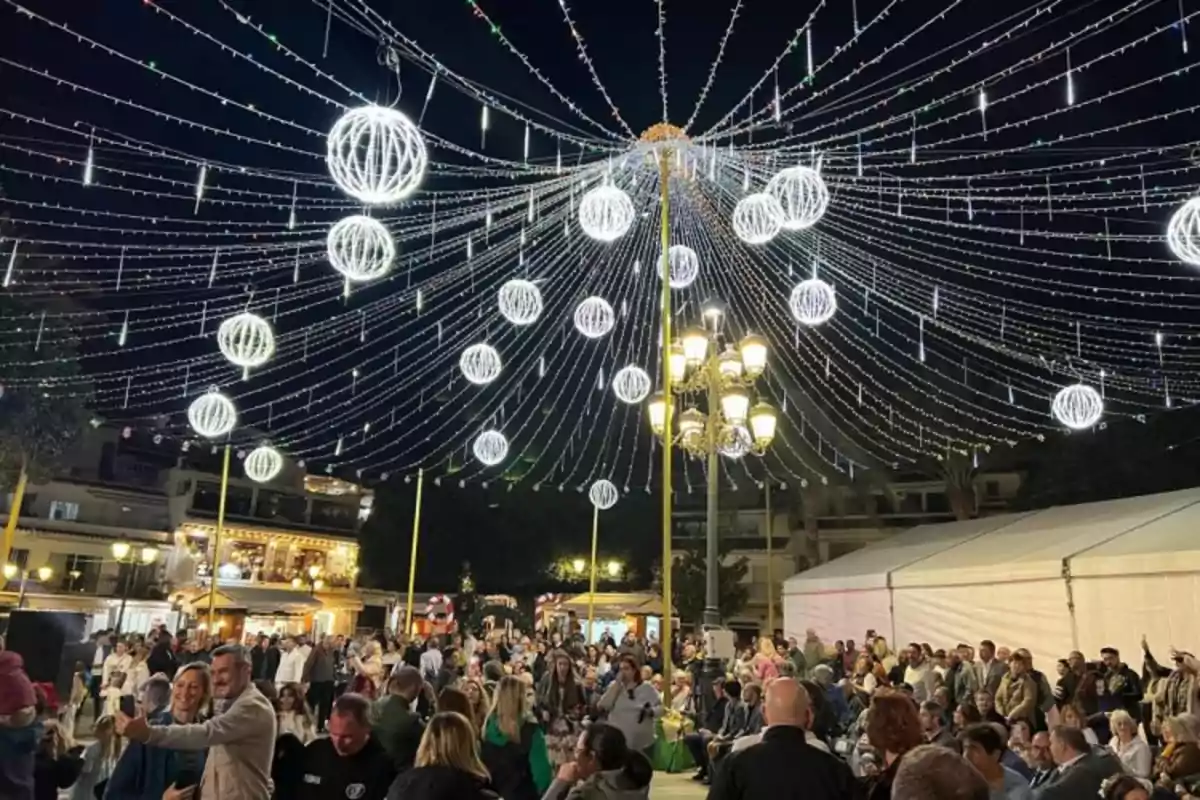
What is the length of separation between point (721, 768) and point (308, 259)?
449 inches

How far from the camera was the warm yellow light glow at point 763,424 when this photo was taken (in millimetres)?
12422

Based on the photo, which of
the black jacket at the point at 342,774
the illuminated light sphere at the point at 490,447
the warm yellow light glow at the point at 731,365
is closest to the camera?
the black jacket at the point at 342,774

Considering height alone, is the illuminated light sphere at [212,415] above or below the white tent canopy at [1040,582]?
above

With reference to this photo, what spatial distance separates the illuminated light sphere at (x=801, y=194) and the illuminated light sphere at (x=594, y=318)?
432 centimetres

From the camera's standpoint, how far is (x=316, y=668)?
14.2 m

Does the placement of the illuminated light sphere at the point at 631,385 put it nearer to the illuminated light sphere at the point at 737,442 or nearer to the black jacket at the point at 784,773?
the illuminated light sphere at the point at 737,442

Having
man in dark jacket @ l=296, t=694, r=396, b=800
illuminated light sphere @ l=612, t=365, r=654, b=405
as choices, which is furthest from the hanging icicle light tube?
man in dark jacket @ l=296, t=694, r=396, b=800

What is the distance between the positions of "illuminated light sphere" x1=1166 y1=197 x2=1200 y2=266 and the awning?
31546 mm

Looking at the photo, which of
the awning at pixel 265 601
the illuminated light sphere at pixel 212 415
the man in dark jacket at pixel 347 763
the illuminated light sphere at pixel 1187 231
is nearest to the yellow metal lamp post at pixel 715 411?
the illuminated light sphere at pixel 1187 231

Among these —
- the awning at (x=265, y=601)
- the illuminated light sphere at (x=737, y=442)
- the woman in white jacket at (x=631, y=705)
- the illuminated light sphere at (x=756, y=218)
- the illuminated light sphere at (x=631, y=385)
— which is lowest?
the woman in white jacket at (x=631, y=705)

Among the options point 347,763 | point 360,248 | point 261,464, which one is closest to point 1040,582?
point 360,248

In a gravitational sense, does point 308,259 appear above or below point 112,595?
above

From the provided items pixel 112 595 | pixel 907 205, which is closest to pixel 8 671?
pixel 907 205

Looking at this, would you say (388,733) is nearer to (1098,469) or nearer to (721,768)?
(721,768)
